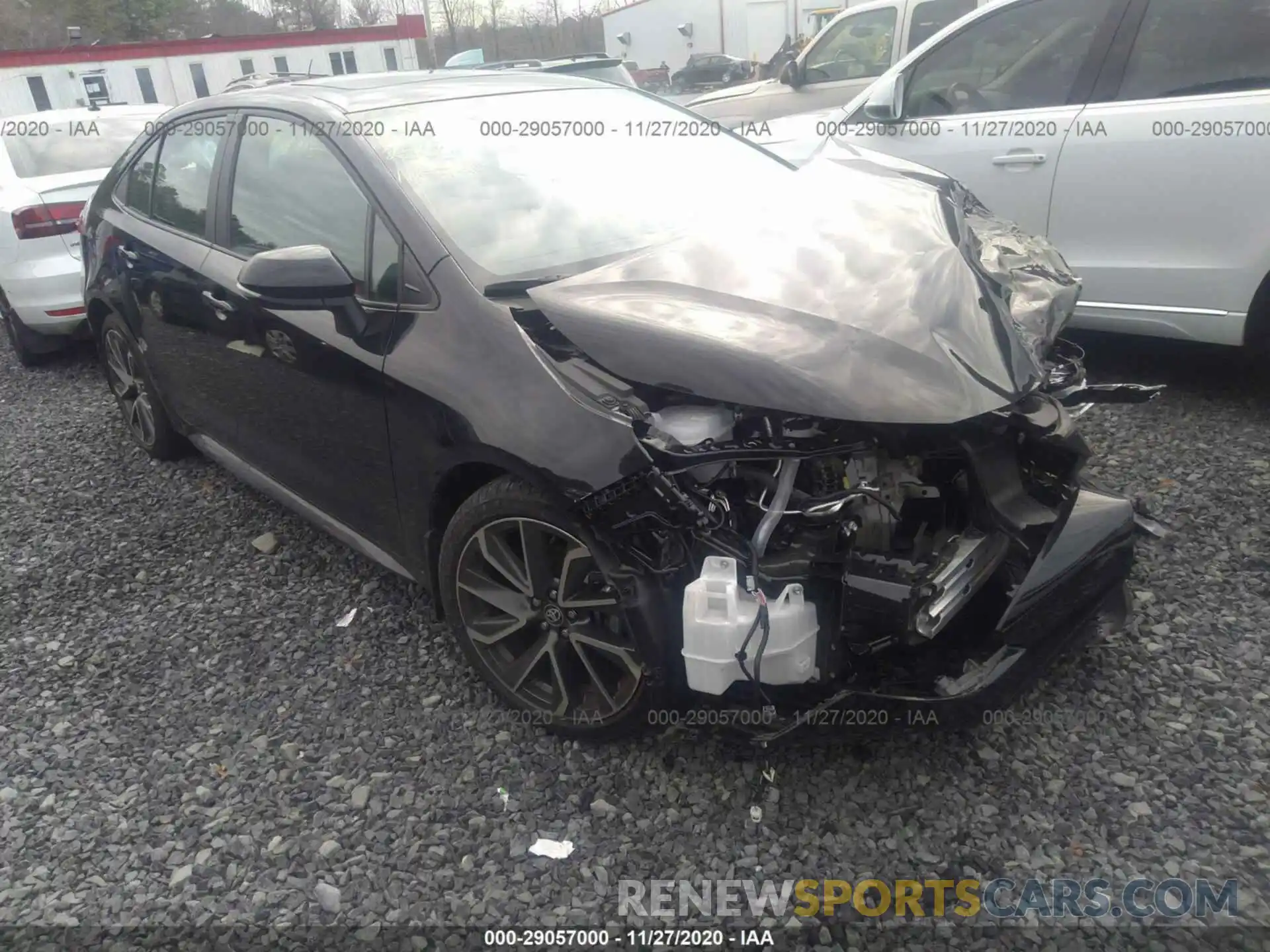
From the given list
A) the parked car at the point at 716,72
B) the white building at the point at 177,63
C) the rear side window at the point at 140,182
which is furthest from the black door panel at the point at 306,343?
the parked car at the point at 716,72

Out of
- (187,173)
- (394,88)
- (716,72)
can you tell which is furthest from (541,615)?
(716,72)

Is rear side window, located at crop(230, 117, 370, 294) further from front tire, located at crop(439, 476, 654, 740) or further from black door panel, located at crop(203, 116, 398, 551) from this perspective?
front tire, located at crop(439, 476, 654, 740)

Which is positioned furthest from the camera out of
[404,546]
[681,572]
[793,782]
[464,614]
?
[404,546]

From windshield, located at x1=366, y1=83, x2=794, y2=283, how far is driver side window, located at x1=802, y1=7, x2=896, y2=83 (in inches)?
237

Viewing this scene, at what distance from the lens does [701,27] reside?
1489 inches

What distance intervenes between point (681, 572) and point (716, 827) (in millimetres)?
652

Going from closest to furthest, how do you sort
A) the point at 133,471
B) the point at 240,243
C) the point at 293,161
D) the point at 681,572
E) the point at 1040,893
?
the point at 1040,893
the point at 681,572
the point at 293,161
the point at 240,243
the point at 133,471

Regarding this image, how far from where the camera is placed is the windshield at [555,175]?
8.51 feet

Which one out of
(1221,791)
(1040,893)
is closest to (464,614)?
(1040,893)

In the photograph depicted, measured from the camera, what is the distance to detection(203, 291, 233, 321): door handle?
3.16 meters

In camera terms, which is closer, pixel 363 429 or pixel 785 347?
pixel 785 347

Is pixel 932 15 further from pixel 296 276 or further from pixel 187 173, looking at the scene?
pixel 296 276

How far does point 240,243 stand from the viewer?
317 centimetres

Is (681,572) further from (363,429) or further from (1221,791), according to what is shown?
(1221,791)
